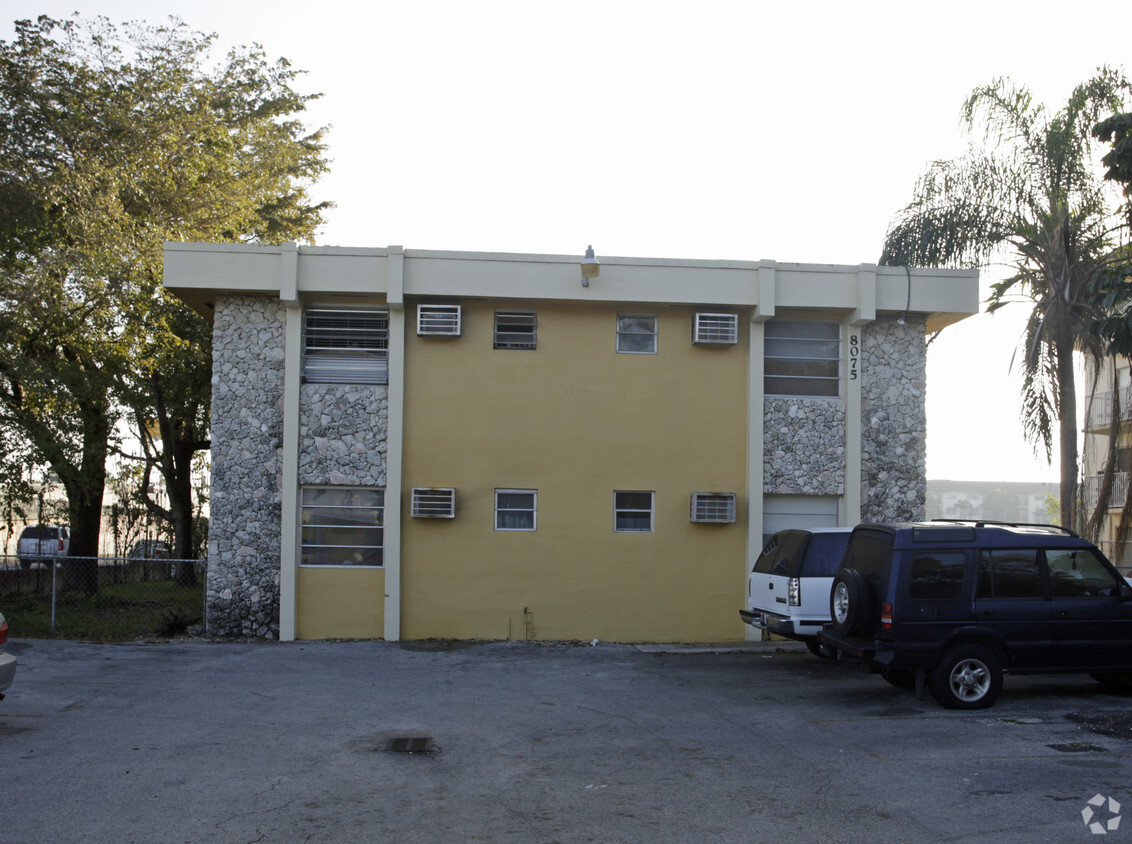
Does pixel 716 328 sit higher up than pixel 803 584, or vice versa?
pixel 716 328

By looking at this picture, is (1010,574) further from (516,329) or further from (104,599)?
(104,599)

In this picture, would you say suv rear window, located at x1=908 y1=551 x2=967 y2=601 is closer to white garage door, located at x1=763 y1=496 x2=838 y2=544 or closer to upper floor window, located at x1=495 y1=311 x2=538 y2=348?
white garage door, located at x1=763 y1=496 x2=838 y2=544

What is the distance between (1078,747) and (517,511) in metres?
9.20

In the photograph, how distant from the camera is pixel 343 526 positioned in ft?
52.0

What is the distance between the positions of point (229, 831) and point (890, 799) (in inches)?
182

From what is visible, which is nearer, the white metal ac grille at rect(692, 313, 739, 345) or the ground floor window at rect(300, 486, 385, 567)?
the ground floor window at rect(300, 486, 385, 567)

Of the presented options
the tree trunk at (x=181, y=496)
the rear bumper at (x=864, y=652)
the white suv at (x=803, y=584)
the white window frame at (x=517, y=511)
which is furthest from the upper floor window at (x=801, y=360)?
the tree trunk at (x=181, y=496)

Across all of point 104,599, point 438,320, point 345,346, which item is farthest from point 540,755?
point 104,599

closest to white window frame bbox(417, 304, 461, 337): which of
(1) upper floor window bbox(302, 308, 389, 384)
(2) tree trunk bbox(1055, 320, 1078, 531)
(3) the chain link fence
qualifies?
(1) upper floor window bbox(302, 308, 389, 384)

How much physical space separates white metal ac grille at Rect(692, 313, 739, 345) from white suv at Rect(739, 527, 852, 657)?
13.0 feet

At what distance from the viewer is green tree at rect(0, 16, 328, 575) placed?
1920cm

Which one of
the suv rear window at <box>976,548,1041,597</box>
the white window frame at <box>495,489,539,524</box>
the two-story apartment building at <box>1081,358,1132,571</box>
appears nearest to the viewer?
the suv rear window at <box>976,548,1041,597</box>

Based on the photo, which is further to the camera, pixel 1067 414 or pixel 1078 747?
pixel 1067 414

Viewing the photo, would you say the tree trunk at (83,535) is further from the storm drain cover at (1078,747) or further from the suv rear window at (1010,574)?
the storm drain cover at (1078,747)
